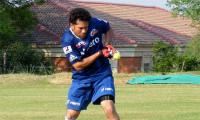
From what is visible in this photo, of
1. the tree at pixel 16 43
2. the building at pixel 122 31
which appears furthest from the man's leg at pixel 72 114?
the building at pixel 122 31

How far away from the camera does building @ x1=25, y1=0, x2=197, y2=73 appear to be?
4928cm

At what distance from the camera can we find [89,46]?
902cm

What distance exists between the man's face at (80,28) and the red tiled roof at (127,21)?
41.2m

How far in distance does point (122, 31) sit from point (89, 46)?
1838 inches

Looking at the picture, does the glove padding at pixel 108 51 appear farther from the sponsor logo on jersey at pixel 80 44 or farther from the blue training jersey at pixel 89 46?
the sponsor logo on jersey at pixel 80 44

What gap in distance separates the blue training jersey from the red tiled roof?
41003 mm

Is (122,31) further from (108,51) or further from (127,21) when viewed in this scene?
(108,51)

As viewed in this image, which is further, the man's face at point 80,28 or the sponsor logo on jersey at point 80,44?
the sponsor logo on jersey at point 80,44

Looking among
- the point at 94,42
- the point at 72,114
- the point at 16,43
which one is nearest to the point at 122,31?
the point at 16,43

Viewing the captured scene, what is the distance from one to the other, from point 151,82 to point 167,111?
57.5 ft

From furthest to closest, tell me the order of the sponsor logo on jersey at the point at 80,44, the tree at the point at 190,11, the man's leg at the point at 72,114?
the tree at the point at 190,11
the man's leg at the point at 72,114
the sponsor logo on jersey at the point at 80,44

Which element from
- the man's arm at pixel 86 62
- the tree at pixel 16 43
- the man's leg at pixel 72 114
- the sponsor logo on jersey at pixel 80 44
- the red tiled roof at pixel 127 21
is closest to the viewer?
the man's arm at pixel 86 62

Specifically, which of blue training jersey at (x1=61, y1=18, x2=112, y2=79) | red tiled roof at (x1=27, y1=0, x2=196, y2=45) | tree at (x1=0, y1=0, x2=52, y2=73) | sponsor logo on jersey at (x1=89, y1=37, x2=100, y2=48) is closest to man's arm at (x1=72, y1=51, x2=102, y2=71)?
blue training jersey at (x1=61, y1=18, x2=112, y2=79)

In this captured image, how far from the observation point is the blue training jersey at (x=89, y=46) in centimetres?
898
